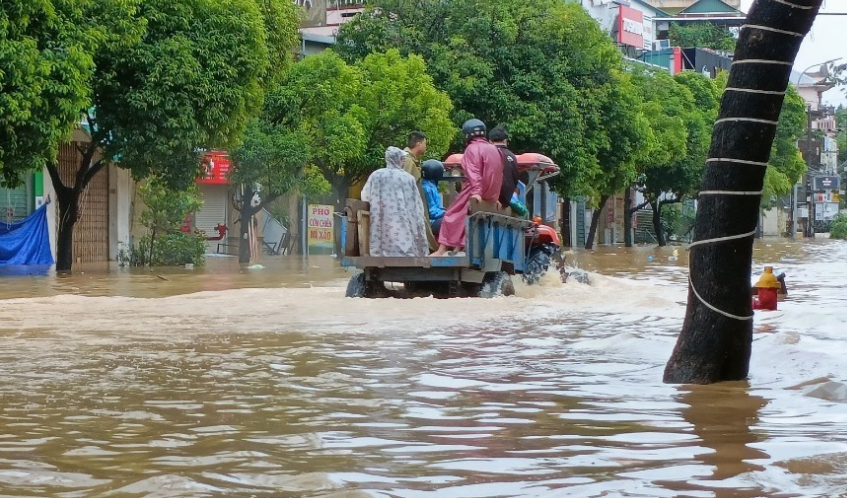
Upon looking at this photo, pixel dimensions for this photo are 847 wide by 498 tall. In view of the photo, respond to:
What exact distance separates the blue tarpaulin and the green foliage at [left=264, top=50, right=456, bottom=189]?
583 centimetres

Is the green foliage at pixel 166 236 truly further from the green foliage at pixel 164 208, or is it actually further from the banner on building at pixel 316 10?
the banner on building at pixel 316 10

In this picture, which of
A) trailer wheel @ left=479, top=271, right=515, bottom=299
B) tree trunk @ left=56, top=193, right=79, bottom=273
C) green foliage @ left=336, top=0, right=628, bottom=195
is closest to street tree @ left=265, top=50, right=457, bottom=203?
green foliage @ left=336, top=0, right=628, bottom=195

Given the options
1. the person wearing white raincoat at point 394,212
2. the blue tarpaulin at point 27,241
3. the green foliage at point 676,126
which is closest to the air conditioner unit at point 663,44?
the green foliage at point 676,126

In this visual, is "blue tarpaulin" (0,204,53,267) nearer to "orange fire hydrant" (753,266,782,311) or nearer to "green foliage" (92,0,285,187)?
"green foliage" (92,0,285,187)

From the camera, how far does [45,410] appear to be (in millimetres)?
6371

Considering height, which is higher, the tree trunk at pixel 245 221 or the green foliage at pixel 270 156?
the green foliage at pixel 270 156

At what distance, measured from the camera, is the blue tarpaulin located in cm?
2929

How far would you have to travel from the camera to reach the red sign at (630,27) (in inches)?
2963

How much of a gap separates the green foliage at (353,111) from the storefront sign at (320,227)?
9693 mm

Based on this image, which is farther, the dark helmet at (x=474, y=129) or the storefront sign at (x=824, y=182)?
the storefront sign at (x=824, y=182)

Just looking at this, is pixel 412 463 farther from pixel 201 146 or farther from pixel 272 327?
pixel 201 146

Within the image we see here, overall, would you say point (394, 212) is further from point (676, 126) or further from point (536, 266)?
point (676, 126)

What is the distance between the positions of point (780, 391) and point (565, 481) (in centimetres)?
281

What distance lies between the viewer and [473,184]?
1406 cm
